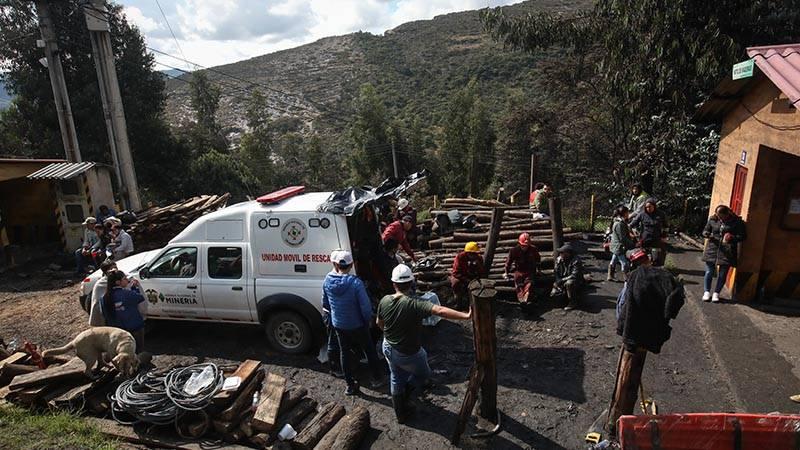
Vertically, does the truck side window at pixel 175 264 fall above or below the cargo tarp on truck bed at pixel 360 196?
below

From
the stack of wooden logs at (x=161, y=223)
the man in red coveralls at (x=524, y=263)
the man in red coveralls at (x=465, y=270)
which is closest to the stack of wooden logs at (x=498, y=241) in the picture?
the man in red coveralls at (x=524, y=263)

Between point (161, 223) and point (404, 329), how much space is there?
11272 millimetres

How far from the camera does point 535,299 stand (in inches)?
336

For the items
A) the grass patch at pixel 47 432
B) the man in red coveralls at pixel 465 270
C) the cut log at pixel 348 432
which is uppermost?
the man in red coveralls at pixel 465 270

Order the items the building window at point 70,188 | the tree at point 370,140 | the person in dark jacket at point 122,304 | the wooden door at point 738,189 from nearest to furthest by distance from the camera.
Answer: the person in dark jacket at point 122,304, the wooden door at point 738,189, the building window at point 70,188, the tree at point 370,140

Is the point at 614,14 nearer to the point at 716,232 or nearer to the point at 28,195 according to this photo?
the point at 716,232

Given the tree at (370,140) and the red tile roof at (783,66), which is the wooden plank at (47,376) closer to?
the red tile roof at (783,66)

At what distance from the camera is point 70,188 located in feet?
44.2

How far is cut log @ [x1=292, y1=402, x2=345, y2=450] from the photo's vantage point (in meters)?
5.00

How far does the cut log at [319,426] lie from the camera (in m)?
5.00

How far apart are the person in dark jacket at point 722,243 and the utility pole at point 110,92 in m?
15.0

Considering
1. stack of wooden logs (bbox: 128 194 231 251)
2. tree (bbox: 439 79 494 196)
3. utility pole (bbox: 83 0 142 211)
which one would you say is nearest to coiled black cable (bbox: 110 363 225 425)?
stack of wooden logs (bbox: 128 194 231 251)

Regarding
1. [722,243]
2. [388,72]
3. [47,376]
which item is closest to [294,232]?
[47,376]

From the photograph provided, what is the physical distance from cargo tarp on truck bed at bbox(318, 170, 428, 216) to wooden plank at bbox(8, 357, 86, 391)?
3615mm
